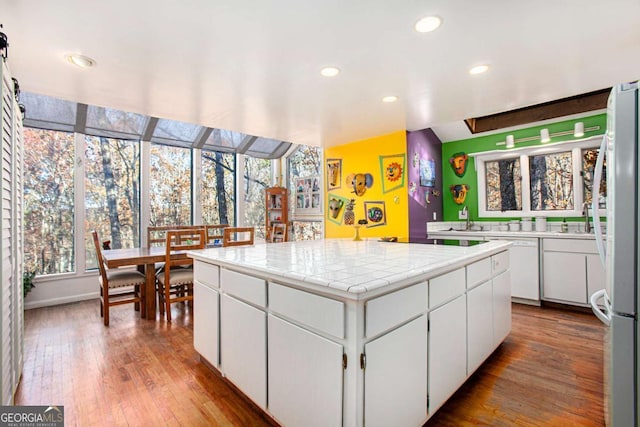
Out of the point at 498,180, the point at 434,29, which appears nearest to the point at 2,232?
the point at 434,29

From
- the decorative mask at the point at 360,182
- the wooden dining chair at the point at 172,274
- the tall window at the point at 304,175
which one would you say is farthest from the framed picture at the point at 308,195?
the wooden dining chair at the point at 172,274

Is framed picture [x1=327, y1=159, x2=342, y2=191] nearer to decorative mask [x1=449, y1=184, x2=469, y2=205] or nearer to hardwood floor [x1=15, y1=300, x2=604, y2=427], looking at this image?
decorative mask [x1=449, y1=184, x2=469, y2=205]

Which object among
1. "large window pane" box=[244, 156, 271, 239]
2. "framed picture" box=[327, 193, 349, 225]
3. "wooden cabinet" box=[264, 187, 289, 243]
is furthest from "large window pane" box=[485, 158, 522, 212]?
"large window pane" box=[244, 156, 271, 239]

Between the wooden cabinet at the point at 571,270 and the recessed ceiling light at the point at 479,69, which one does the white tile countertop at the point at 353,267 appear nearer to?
the recessed ceiling light at the point at 479,69

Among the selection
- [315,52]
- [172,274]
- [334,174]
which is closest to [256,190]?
[334,174]

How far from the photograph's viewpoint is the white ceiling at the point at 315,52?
1.67 m

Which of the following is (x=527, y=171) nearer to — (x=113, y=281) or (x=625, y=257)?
(x=625, y=257)

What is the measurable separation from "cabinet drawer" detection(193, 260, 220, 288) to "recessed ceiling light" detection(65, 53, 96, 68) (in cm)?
162

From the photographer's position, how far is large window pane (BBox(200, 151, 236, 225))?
5279 millimetres

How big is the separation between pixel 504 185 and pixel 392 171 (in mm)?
1681

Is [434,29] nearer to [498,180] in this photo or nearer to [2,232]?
[2,232]

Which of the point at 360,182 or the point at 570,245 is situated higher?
the point at 360,182

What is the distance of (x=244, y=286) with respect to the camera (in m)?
1.80

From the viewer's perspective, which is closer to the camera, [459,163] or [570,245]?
[570,245]
